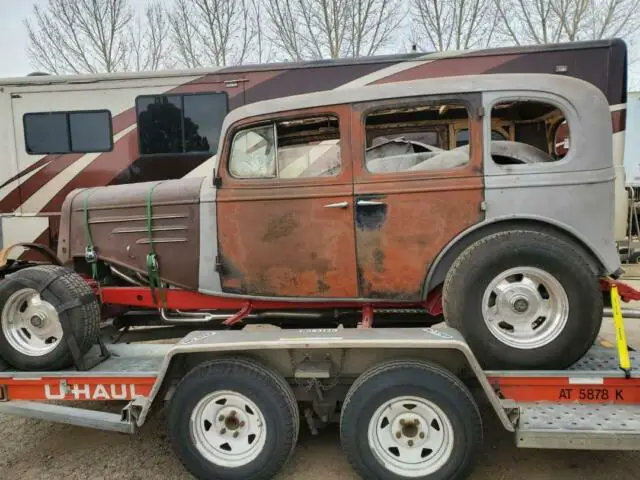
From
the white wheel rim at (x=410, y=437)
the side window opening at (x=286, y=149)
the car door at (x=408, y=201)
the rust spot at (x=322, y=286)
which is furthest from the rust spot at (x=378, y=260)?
the white wheel rim at (x=410, y=437)

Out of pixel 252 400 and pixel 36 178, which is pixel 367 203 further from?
pixel 36 178

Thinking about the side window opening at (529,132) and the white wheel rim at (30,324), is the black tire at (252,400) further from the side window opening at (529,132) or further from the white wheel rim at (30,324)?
the side window opening at (529,132)

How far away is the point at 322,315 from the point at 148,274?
1394 millimetres

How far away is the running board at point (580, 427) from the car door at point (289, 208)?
4.46ft

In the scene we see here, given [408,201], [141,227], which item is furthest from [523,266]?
[141,227]

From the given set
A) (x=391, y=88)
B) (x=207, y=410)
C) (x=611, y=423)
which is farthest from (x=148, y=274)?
(x=611, y=423)

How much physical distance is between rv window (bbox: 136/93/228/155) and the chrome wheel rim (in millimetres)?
4671

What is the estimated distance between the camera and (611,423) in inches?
110

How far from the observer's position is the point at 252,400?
9.82 ft

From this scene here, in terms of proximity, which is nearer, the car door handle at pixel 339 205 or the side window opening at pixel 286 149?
the car door handle at pixel 339 205

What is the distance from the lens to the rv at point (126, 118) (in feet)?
21.0

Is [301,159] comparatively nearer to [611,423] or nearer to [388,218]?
[388,218]

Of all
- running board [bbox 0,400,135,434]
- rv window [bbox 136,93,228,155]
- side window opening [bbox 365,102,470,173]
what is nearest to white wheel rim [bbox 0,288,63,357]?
running board [bbox 0,400,135,434]

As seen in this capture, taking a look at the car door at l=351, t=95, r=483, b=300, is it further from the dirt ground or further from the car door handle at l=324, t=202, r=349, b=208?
the dirt ground
